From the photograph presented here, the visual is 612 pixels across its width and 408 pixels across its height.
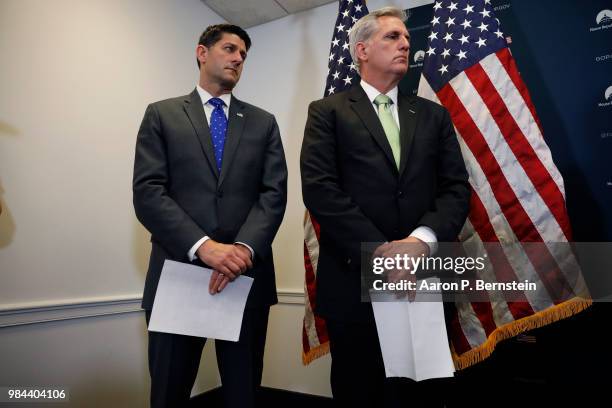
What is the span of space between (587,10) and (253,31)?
2223 millimetres

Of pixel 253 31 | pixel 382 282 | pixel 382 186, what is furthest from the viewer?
pixel 253 31

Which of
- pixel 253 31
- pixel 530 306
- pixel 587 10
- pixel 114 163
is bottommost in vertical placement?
pixel 530 306

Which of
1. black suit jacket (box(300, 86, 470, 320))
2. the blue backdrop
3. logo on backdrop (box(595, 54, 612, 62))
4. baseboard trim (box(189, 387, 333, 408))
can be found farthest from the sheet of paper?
logo on backdrop (box(595, 54, 612, 62))

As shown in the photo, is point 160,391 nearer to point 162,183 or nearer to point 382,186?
point 162,183

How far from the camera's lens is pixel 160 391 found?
130cm

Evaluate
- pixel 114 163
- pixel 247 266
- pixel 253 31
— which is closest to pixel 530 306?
pixel 247 266

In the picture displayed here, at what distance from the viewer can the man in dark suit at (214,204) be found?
1312 millimetres

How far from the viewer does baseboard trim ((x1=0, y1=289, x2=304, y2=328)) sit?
1.74 m

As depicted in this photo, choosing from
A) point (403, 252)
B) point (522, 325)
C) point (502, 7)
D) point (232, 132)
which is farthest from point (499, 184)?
point (502, 7)

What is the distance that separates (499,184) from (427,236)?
665 millimetres

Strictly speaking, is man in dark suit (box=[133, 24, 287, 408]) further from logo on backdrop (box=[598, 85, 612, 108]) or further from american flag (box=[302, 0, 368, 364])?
logo on backdrop (box=[598, 85, 612, 108])

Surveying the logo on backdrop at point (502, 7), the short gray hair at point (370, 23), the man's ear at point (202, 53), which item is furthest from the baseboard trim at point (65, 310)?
the logo on backdrop at point (502, 7)

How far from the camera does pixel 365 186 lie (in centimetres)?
136

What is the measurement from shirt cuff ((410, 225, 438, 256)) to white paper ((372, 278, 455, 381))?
0.11 metres
